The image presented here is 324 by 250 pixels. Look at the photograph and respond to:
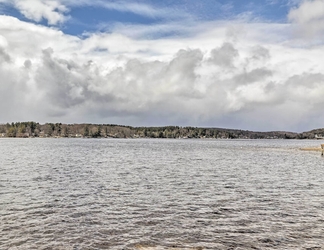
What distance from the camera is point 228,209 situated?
2695 centimetres

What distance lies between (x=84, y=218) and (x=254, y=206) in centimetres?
1450

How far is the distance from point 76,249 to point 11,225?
6.76m

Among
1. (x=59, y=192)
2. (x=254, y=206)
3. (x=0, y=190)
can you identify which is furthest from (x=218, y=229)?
(x=0, y=190)

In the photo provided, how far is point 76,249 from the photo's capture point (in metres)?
17.2

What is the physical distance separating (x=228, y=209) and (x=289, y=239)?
7.86m

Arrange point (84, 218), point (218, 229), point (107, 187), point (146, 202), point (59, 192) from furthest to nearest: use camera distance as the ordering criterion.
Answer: point (107, 187) → point (59, 192) → point (146, 202) → point (84, 218) → point (218, 229)

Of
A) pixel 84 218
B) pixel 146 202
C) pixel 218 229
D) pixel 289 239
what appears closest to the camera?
pixel 289 239

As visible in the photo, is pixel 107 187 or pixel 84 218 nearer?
pixel 84 218

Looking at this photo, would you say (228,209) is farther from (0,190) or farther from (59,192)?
(0,190)

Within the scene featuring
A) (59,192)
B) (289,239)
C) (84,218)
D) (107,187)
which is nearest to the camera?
(289,239)

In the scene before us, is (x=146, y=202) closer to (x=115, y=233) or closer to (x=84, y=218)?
(x=84, y=218)

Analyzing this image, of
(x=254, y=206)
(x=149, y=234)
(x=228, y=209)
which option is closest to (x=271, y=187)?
(x=254, y=206)

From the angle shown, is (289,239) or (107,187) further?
(107,187)

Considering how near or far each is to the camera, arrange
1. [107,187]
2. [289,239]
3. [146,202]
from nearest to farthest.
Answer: [289,239] → [146,202] → [107,187]
